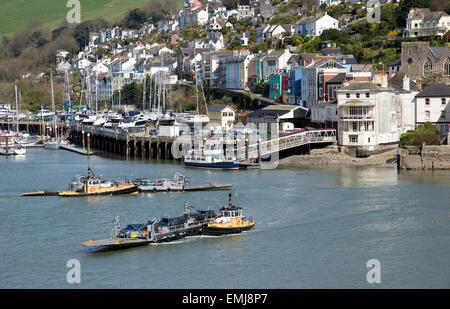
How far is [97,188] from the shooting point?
4641cm

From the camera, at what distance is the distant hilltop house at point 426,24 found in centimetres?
8200

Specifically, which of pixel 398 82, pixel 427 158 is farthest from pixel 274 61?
pixel 427 158

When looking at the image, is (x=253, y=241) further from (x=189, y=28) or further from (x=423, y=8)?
(x=189, y=28)

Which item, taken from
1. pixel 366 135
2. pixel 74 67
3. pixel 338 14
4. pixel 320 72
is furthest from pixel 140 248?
pixel 74 67

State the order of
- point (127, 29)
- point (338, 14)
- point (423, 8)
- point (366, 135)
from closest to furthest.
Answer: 1. point (366, 135)
2. point (423, 8)
3. point (338, 14)
4. point (127, 29)

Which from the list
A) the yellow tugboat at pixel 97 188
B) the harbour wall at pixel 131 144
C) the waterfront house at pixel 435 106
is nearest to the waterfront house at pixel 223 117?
the harbour wall at pixel 131 144

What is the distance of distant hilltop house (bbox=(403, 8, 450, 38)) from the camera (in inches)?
3228

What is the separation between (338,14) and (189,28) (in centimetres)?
4425

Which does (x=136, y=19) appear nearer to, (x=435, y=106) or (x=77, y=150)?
(x=77, y=150)

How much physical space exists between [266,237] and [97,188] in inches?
578

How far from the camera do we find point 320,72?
70438mm

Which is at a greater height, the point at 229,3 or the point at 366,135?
the point at 229,3
